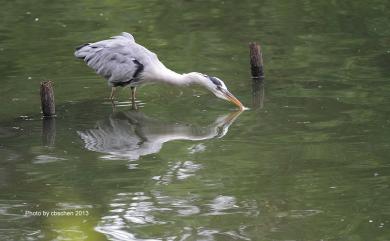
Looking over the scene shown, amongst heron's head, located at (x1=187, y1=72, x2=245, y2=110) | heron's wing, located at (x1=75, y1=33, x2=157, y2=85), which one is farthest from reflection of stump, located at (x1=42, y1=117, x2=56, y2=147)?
heron's head, located at (x1=187, y1=72, x2=245, y2=110)

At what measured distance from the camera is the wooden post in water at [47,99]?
39.0 feet

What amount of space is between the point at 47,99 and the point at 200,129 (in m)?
2.08

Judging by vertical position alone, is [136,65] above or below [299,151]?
above

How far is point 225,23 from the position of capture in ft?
60.4

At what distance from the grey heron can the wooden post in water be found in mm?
1038

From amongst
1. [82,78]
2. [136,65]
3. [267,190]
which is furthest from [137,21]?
[267,190]

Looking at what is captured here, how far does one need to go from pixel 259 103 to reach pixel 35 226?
16.3ft

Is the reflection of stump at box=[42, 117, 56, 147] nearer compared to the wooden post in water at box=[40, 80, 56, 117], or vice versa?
the reflection of stump at box=[42, 117, 56, 147]

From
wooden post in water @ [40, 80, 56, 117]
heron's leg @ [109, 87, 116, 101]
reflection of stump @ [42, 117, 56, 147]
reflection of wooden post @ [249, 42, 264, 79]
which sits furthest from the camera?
reflection of wooden post @ [249, 42, 264, 79]

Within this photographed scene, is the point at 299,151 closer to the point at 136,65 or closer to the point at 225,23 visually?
the point at 136,65

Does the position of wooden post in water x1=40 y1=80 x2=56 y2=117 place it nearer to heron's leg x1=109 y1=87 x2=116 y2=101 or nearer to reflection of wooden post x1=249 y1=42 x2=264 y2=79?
heron's leg x1=109 y1=87 x2=116 y2=101

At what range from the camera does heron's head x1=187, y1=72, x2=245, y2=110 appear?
12.5 metres

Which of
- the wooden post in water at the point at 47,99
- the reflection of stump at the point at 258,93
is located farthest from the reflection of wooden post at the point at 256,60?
the wooden post in water at the point at 47,99

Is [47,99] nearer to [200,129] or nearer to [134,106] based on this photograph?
[134,106]
